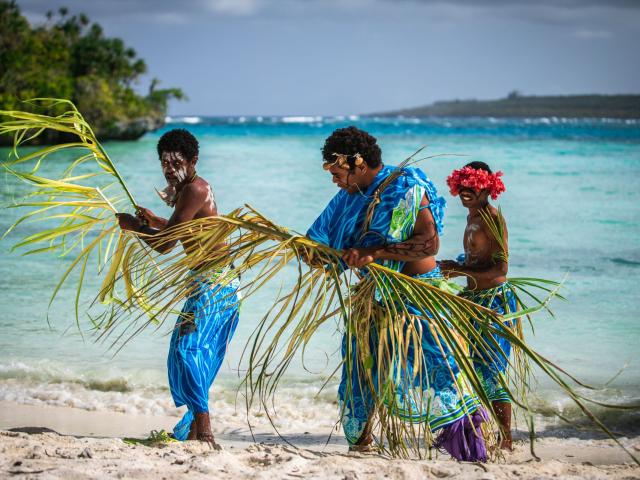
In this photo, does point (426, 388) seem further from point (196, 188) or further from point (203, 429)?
point (196, 188)

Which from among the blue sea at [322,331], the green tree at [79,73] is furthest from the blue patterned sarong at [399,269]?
the green tree at [79,73]

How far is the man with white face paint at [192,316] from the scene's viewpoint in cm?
356

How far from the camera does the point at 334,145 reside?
3.17 meters

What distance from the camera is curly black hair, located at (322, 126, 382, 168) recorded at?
317cm

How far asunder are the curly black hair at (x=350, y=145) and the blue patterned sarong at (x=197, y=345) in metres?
0.77

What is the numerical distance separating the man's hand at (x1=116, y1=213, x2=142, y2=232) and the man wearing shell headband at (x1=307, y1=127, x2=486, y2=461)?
0.72 metres

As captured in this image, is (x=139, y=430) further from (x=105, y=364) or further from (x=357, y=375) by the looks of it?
(x=357, y=375)

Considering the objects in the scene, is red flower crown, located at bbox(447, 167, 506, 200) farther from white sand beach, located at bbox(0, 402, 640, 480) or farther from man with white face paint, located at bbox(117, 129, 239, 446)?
white sand beach, located at bbox(0, 402, 640, 480)

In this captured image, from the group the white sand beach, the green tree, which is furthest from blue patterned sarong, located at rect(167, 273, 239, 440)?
the green tree

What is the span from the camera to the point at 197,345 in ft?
11.9

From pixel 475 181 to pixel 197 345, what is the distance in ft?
4.73

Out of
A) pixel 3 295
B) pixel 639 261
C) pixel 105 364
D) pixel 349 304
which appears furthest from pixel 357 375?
pixel 639 261

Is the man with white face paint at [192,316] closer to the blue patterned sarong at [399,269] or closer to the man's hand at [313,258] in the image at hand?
the man's hand at [313,258]

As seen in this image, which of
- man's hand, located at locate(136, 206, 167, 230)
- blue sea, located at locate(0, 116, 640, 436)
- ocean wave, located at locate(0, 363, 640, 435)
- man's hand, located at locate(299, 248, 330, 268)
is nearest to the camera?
man's hand, located at locate(299, 248, 330, 268)
